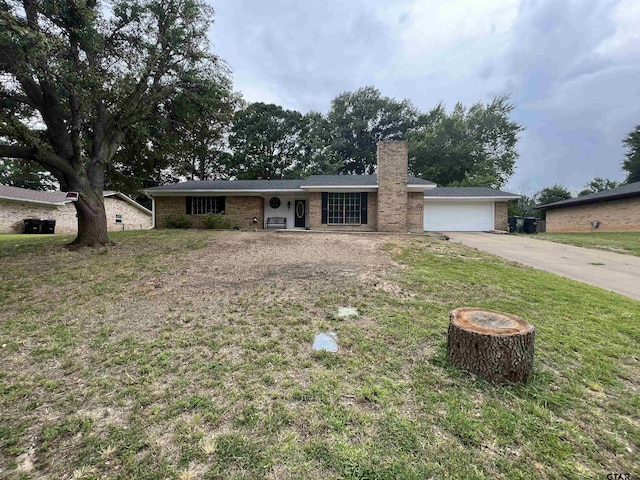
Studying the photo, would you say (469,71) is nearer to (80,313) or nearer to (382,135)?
(382,135)

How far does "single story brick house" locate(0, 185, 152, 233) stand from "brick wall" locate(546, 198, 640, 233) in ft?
103

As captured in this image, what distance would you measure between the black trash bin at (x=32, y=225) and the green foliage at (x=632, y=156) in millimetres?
50184

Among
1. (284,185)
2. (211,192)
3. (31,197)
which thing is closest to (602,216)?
(284,185)

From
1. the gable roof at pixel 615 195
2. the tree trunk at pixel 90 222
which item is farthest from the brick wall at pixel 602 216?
the tree trunk at pixel 90 222

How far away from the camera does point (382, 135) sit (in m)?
34.3

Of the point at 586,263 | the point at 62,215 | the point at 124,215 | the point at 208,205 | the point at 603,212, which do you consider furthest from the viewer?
the point at 124,215

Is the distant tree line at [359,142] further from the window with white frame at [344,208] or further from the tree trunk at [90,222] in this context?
the tree trunk at [90,222]

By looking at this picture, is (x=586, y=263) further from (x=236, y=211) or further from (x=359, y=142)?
(x=359, y=142)

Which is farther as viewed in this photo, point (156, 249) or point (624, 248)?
point (624, 248)

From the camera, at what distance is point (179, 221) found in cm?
1711

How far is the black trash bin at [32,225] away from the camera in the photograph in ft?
62.8

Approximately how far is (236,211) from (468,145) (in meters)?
23.6

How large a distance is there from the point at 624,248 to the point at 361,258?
34.1 feet

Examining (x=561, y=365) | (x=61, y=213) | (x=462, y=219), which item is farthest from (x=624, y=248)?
(x=61, y=213)
